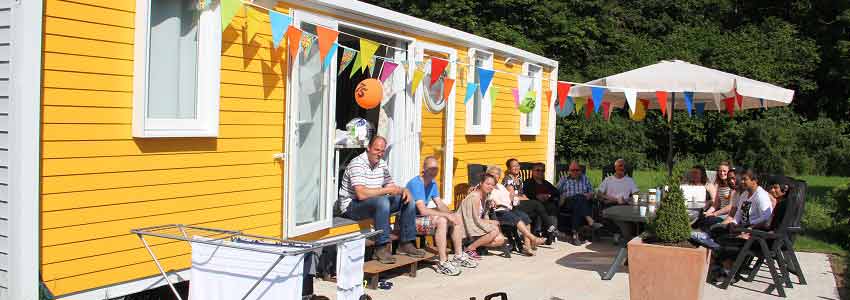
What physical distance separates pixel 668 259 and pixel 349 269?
213 cm

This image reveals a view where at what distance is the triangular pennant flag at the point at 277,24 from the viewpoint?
17.0 feet

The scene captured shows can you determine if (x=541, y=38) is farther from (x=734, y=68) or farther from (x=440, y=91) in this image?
(x=440, y=91)

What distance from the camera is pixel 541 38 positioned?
68.0 feet

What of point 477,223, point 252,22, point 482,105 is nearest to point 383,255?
point 477,223

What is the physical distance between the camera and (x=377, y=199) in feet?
20.6

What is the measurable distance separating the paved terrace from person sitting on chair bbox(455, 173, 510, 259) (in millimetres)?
198

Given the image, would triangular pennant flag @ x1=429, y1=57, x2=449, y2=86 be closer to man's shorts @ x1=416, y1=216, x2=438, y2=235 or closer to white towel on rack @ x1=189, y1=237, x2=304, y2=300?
man's shorts @ x1=416, y1=216, x2=438, y2=235

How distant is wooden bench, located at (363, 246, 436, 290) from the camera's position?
5898 mm

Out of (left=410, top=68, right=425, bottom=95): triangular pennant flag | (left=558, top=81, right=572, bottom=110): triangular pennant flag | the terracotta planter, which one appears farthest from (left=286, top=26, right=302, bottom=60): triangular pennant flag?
(left=558, top=81, right=572, bottom=110): triangular pennant flag

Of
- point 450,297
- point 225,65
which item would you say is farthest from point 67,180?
point 450,297

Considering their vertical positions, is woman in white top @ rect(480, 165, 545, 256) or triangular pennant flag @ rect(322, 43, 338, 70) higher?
triangular pennant flag @ rect(322, 43, 338, 70)

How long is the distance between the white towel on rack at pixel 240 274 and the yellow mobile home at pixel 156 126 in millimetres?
807

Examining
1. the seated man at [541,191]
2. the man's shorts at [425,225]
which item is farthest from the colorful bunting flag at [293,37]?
the seated man at [541,191]

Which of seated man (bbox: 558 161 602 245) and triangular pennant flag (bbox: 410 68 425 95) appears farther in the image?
seated man (bbox: 558 161 602 245)
